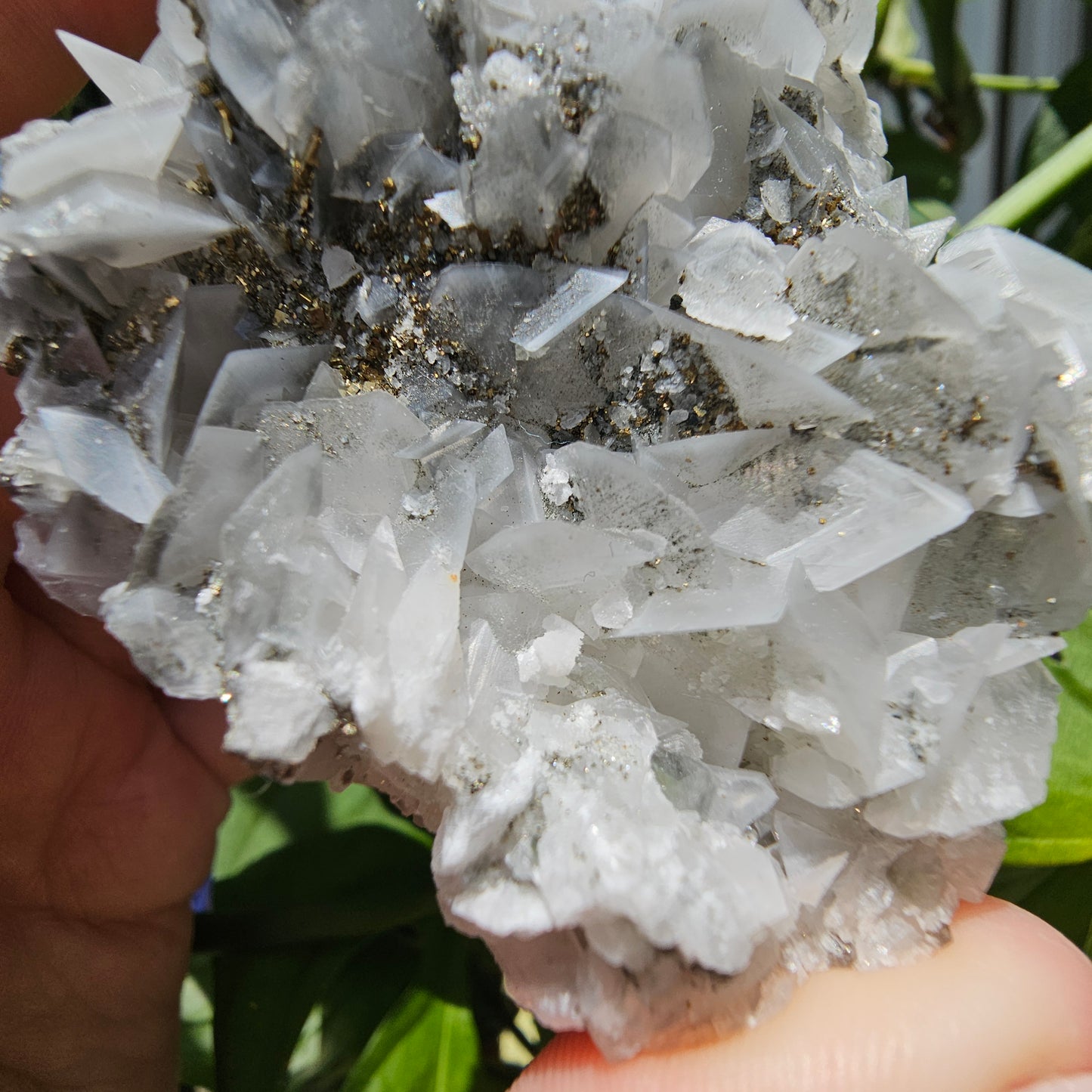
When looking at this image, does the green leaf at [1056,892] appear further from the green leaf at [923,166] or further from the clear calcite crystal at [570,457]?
the green leaf at [923,166]

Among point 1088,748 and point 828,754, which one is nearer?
point 828,754

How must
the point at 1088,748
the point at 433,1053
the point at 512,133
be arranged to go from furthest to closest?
the point at 433,1053 → the point at 1088,748 → the point at 512,133

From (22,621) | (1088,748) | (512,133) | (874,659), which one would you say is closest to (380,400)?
(512,133)

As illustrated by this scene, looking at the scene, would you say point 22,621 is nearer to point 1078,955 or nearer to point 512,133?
point 512,133

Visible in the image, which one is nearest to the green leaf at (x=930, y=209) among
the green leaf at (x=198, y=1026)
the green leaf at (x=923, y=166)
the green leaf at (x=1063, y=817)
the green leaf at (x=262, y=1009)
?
the green leaf at (x=923, y=166)

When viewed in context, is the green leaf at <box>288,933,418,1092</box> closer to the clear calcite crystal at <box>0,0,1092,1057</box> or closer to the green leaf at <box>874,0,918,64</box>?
the clear calcite crystal at <box>0,0,1092,1057</box>

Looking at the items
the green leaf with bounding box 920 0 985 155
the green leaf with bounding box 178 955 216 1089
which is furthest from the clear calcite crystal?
the green leaf with bounding box 920 0 985 155
